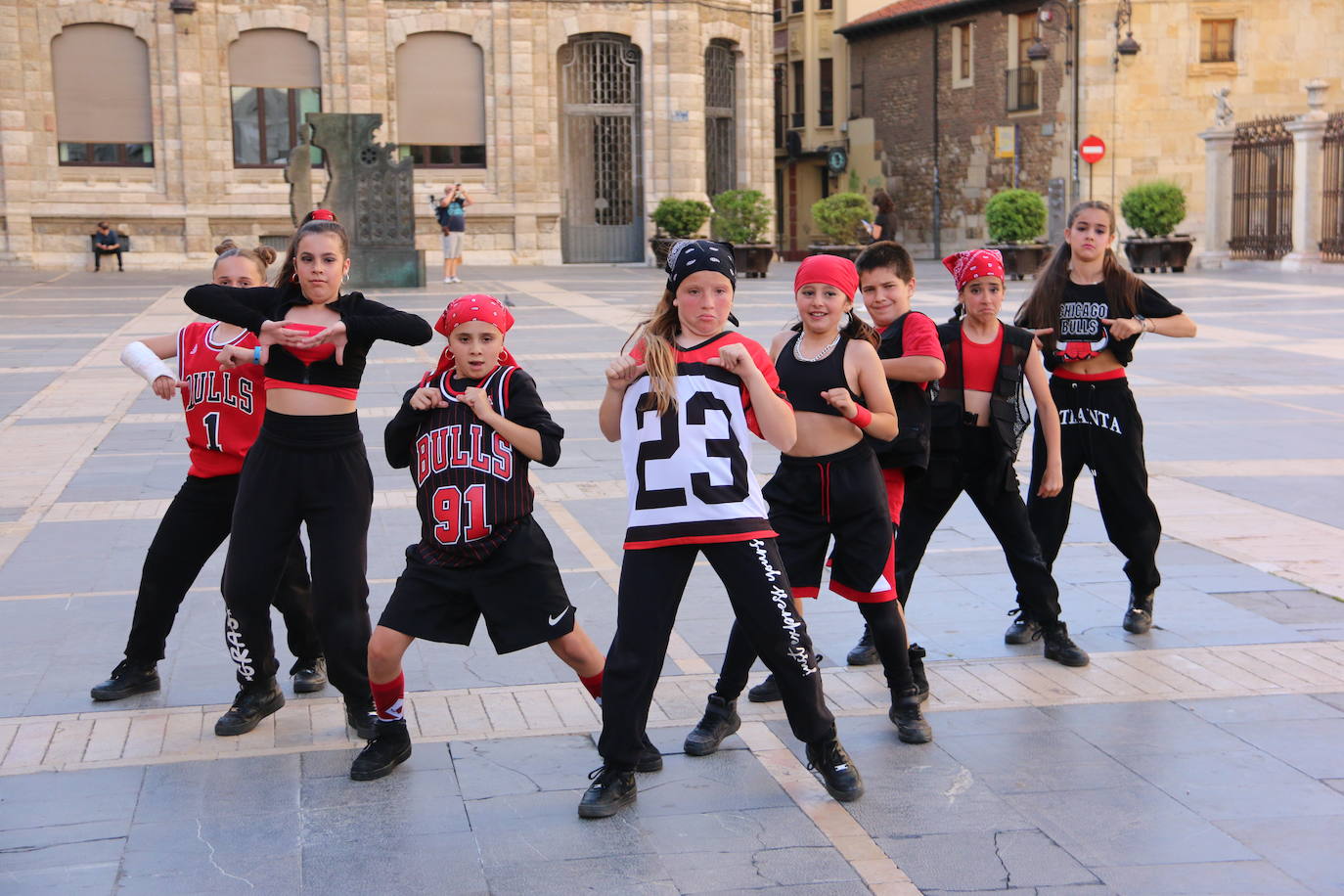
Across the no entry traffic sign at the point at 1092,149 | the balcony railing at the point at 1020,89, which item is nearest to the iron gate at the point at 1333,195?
the no entry traffic sign at the point at 1092,149

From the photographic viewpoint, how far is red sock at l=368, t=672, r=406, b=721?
462 centimetres

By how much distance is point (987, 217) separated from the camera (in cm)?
3016

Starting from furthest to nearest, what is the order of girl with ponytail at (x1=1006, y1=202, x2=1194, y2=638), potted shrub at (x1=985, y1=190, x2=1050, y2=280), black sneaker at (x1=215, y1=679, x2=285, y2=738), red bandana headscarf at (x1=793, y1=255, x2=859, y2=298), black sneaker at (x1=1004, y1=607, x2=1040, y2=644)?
potted shrub at (x1=985, y1=190, x2=1050, y2=280), girl with ponytail at (x1=1006, y1=202, x2=1194, y2=638), black sneaker at (x1=1004, y1=607, x2=1040, y2=644), black sneaker at (x1=215, y1=679, x2=285, y2=738), red bandana headscarf at (x1=793, y1=255, x2=859, y2=298)

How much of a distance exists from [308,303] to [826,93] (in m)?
47.5

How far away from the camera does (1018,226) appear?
2953 centimetres

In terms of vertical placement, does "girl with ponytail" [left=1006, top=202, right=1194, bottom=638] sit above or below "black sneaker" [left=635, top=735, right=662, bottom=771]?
above

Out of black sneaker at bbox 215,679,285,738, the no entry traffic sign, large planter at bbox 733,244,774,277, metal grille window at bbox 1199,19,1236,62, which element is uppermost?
metal grille window at bbox 1199,19,1236,62

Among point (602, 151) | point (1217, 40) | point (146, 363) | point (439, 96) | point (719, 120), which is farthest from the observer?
point (719, 120)

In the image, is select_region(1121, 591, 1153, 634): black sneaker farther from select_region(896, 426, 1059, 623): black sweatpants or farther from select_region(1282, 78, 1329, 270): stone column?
select_region(1282, 78, 1329, 270): stone column

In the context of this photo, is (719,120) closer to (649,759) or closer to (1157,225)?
(1157,225)

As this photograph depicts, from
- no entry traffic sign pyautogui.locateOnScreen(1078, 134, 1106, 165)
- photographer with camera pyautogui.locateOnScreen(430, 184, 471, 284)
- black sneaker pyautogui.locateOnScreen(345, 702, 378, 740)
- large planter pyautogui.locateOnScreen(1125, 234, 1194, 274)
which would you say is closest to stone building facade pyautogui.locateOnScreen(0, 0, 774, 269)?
photographer with camera pyautogui.locateOnScreen(430, 184, 471, 284)

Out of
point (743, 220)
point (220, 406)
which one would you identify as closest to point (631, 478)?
point (220, 406)

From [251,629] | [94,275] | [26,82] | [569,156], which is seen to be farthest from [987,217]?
[251,629]

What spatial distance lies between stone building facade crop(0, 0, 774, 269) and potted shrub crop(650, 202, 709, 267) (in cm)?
375
